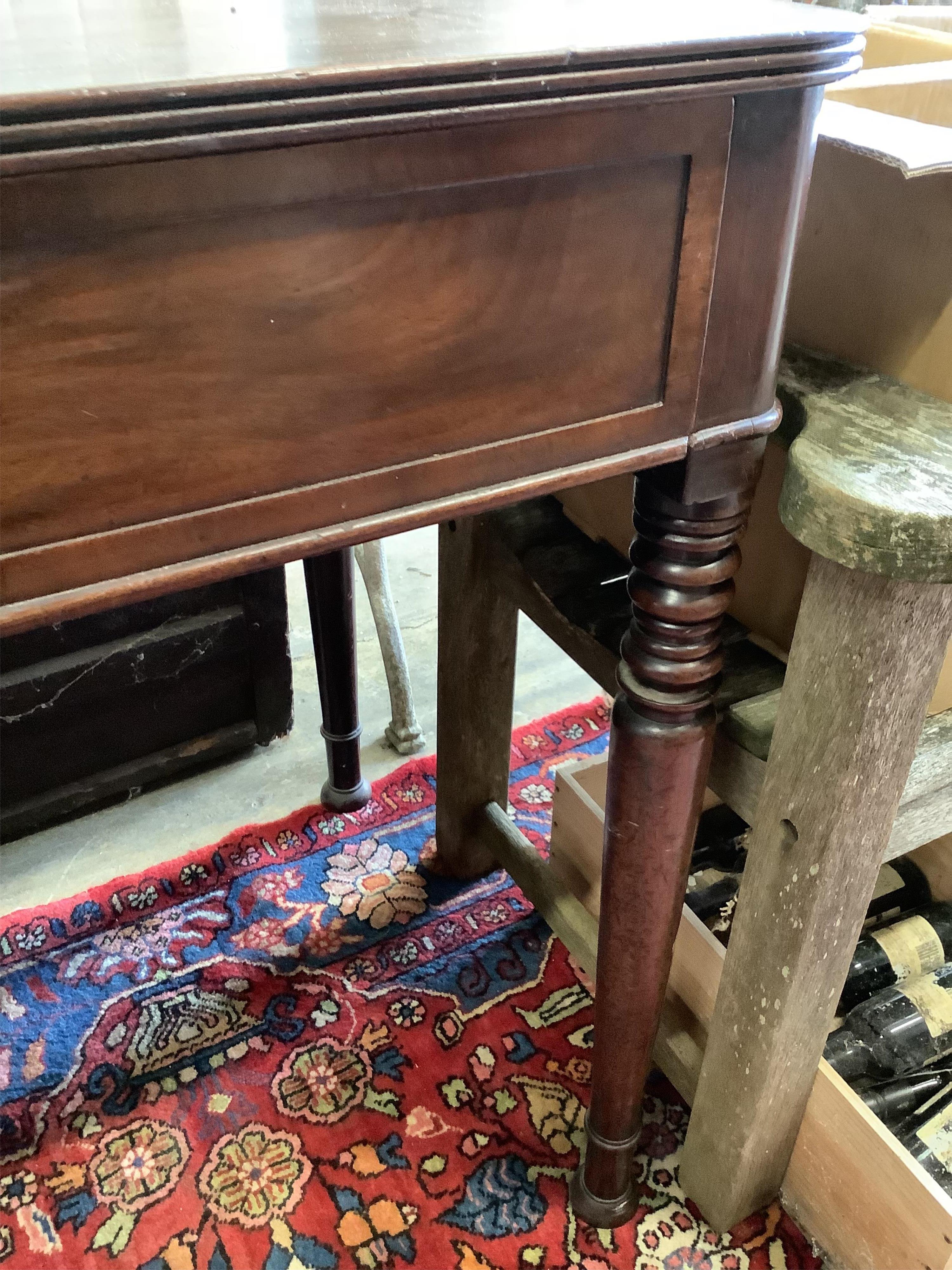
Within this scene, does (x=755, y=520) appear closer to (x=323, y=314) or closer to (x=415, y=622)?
(x=323, y=314)

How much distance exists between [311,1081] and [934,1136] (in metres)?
0.59

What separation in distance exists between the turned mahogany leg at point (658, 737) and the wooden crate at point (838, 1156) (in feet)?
0.37

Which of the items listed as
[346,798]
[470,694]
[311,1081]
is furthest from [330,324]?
[346,798]

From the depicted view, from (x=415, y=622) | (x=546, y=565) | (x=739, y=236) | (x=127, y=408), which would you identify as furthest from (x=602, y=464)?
(x=415, y=622)

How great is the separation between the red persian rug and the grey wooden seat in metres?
0.20

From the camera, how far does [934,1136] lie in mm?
885

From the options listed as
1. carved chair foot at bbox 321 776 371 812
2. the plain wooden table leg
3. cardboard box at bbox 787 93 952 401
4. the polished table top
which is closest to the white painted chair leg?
carved chair foot at bbox 321 776 371 812

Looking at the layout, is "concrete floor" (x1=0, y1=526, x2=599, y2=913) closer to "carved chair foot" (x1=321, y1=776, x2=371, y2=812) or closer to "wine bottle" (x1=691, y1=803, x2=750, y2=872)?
"carved chair foot" (x1=321, y1=776, x2=371, y2=812)

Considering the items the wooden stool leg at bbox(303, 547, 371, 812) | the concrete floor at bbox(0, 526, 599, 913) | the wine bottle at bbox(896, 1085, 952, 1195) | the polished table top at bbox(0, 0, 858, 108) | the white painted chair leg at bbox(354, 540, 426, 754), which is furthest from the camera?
the white painted chair leg at bbox(354, 540, 426, 754)

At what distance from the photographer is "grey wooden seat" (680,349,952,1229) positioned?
1.74ft

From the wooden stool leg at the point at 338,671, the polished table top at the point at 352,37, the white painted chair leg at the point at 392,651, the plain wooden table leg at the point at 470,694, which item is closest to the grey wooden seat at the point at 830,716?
the polished table top at the point at 352,37

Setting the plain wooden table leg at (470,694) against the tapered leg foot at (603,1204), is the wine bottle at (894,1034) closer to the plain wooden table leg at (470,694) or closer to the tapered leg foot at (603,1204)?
the tapered leg foot at (603,1204)

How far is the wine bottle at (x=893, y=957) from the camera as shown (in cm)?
95

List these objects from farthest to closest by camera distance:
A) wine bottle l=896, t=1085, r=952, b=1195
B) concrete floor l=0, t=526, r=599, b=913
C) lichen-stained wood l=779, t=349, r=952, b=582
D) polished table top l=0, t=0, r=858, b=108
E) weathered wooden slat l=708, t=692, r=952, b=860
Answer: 1. concrete floor l=0, t=526, r=599, b=913
2. wine bottle l=896, t=1085, r=952, b=1195
3. weathered wooden slat l=708, t=692, r=952, b=860
4. lichen-stained wood l=779, t=349, r=952, b=582
5. polished table top l=0, t=0, r=858, b=108
